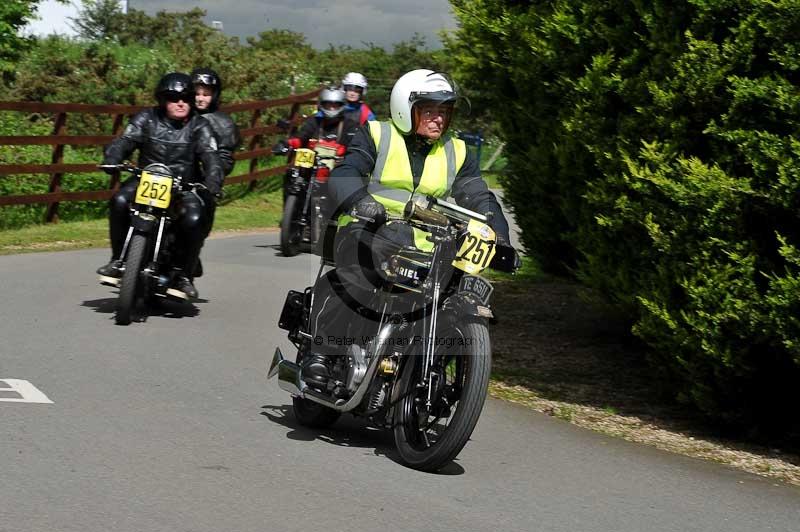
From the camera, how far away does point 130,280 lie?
10383 mm

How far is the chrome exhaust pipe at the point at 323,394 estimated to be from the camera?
6582mm

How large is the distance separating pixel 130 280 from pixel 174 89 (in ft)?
6.17

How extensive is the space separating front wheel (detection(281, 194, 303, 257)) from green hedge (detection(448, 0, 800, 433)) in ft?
22.1

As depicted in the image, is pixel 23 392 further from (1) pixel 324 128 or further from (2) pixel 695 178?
(1) pixel 324 128

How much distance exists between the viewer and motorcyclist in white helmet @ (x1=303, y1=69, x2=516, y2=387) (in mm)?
6703

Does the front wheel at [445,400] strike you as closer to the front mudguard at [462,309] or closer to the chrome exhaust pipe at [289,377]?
the front mudguard at [462,309]

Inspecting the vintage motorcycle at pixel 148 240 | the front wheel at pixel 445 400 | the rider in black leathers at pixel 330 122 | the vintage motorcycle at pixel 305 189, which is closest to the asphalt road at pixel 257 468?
the front wheel at pixel 445 400

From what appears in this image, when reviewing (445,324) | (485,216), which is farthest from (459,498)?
(485,216)

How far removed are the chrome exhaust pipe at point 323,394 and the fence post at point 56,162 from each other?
11692 mm

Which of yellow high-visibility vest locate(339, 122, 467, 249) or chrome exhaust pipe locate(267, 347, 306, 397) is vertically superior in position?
yellow high-visibility vest locate(339, 122, 467, 249)

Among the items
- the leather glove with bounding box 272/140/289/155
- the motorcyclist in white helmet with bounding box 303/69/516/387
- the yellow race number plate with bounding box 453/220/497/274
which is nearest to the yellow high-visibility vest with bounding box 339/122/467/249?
the motorcyclist in white helmet with bounding box 303/69/516/387

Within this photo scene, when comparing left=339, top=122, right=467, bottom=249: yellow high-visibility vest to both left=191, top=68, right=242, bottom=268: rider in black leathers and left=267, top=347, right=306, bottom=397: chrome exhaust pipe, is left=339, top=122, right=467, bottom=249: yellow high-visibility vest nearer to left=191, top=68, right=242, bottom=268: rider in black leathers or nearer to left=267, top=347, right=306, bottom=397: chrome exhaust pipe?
left=267, top=347, right=306, bottom=397: chrome exhaust pipe

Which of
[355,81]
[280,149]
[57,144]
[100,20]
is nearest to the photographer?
[355,81]

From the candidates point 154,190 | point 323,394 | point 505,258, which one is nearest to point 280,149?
point 154,190
